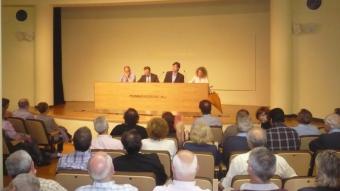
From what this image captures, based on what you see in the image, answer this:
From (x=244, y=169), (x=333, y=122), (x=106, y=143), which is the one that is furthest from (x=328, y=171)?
(x=106, y=143)

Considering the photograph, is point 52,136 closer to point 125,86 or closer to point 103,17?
point 125,86

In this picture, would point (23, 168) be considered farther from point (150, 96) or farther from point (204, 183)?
point (150, 96)

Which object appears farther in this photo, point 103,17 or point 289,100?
point 103,17

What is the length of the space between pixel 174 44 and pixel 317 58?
14.7 ft

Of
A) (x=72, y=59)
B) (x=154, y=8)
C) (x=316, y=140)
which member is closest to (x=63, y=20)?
(x=72, y=59)

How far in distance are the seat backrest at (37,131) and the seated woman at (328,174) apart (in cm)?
512

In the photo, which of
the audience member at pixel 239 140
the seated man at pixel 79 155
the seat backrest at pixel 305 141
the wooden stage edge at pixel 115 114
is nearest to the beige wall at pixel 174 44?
the wooden stage edge at pixel 115 114

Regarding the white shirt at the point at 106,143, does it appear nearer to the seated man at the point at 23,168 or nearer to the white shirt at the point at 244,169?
the white shirt at the point at 244,169

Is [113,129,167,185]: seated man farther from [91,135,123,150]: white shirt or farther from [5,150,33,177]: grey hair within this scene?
[91,135,123,150]: white shirt

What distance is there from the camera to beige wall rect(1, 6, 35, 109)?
13164 millimetres

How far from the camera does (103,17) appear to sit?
14.2 m

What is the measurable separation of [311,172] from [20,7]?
1057 cm

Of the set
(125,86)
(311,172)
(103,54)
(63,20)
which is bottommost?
(311,172)

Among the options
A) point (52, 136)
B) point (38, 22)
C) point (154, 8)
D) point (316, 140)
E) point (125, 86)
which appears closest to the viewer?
point (316, 140)
